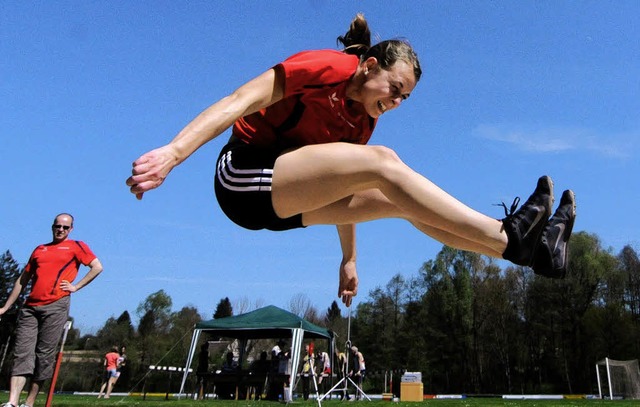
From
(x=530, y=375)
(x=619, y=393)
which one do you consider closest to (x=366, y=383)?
(x=530, y=375)

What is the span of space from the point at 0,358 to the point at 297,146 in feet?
175

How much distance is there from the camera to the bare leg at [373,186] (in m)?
2.36

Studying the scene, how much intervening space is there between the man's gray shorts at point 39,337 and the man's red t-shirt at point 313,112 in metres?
3.56

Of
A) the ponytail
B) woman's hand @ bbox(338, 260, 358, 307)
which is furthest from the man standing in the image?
the ponytail

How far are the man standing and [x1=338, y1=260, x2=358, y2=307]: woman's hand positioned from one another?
131 inches

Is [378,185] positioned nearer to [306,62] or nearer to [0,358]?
[306,62]

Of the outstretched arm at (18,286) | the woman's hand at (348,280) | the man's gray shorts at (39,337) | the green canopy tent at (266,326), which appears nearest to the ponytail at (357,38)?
the woman's hand at (348,280)

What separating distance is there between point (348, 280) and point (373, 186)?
1040 mm

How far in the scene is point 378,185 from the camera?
95.7 inches

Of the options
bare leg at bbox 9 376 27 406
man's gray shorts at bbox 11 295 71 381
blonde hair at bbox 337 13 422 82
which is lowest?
bare leg at bbox 9 376 27 406

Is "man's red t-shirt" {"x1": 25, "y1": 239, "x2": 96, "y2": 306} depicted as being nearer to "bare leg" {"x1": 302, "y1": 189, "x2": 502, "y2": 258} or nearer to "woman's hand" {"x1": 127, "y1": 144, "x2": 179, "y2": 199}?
"bare leg" {"x1": 302, "y1": 189, "x2": 502, "y2": 258}

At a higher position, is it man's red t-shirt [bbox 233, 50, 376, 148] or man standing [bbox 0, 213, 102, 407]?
man's red t-shirt [bbox 233, 50, 376, 148]

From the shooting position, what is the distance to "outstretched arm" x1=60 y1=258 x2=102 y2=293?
5.47m

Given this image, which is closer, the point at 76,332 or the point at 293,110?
the point at 293,110
